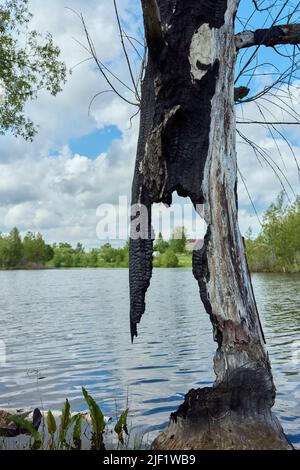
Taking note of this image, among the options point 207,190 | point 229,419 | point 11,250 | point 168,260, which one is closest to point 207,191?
point 207,190

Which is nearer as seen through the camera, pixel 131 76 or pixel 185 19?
pixel 185 19

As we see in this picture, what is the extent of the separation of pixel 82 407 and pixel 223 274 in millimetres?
4237

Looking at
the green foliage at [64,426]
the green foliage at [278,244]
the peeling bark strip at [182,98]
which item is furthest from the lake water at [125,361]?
the green foliage at [278,244]

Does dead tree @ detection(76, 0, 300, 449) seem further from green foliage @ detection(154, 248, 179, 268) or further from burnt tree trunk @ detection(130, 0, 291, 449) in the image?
green foliage @ detection(154, 248, 179, 268)

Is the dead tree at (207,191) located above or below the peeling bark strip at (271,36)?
below

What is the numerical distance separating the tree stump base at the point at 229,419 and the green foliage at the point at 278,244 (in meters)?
70.2

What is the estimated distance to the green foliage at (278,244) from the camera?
244 feet

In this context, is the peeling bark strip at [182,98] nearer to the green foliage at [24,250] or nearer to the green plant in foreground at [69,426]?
the green plant in foreground at [69,426]

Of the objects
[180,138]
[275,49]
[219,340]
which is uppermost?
[275,49]

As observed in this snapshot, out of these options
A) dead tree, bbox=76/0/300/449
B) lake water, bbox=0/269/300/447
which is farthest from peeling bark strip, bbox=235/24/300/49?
lake water, bbox=0/269/300/447
